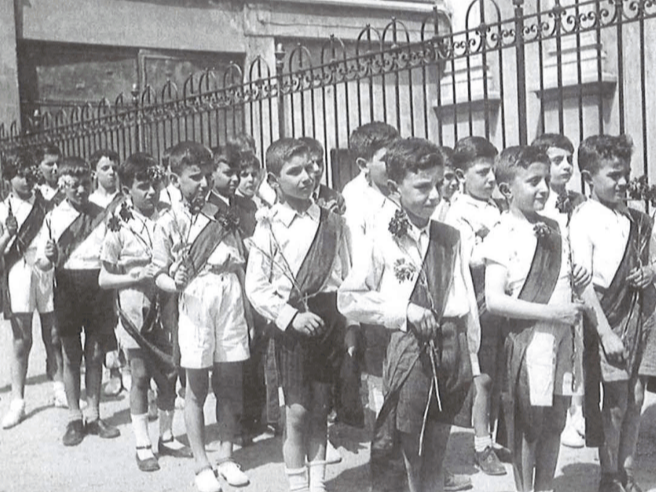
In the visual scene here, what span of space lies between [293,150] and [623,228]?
152cm

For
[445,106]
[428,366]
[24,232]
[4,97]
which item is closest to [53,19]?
[4,97]

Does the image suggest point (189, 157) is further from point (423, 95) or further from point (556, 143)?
point (423, 95)

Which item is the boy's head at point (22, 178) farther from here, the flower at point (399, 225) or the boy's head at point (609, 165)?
the boy's head at point (609, 165)

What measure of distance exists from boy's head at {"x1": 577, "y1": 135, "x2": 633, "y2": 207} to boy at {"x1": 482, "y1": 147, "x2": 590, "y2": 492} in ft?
1.18

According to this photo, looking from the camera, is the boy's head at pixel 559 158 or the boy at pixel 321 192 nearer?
the boy at pixel 321 192

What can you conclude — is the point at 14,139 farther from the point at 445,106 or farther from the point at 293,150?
the point at 293,150

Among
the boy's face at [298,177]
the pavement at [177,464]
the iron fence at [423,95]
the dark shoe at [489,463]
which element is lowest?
the pavement at [177,464]

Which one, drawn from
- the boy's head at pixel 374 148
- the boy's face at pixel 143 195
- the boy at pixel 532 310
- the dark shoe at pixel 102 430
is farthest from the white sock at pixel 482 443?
the dark shoe at pixel 102 430

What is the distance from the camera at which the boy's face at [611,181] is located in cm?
404

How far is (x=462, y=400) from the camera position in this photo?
3.60 m

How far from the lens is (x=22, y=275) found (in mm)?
6539

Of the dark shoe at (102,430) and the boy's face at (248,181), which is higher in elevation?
the boy's face at (248,181)

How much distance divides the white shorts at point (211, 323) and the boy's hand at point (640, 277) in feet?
6.44

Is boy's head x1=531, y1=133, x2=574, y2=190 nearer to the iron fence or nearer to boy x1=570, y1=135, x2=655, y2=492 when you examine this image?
boy x1=570, y1=135, x2=655, y2=492
